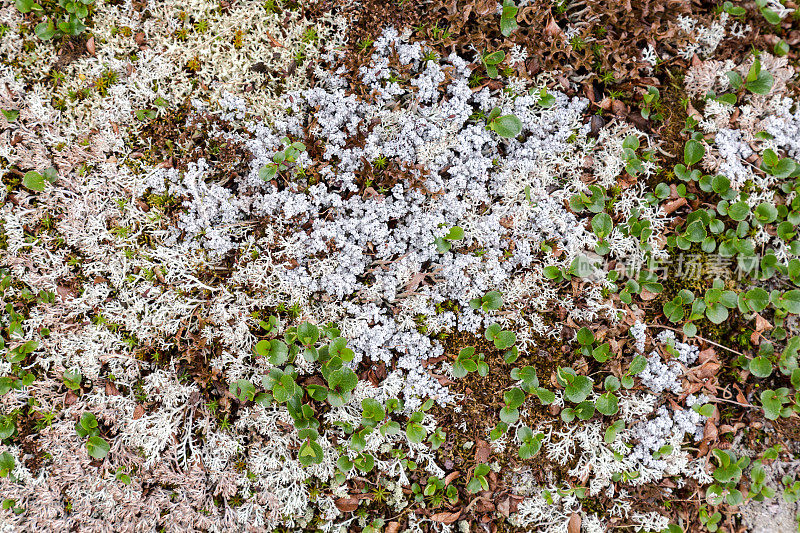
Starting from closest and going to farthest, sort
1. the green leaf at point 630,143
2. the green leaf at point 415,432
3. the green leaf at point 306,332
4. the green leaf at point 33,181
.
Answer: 1. the green leaf at point 306,332
2. the green leaf at point 415,432
3. the green leaf at point 33,181
4. the green leaf at point 630,143

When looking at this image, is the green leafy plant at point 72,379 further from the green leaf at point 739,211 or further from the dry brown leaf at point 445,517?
the green leaf at point 739,211

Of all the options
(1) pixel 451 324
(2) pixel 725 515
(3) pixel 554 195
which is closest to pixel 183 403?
(1) pixel 451 324

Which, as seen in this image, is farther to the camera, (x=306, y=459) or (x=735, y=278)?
(x=735, y=278)

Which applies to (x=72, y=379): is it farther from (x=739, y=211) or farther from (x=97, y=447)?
(x=739, y=211)

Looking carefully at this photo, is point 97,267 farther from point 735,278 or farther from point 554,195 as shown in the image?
point 735,278

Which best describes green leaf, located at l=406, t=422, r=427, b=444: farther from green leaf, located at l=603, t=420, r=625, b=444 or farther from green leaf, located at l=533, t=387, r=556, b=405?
green leaf, located at l=603, t=420, r=625, b=444

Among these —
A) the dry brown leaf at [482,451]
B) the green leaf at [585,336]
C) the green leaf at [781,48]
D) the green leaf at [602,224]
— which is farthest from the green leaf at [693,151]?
the dry brown leaf at [482,451]
